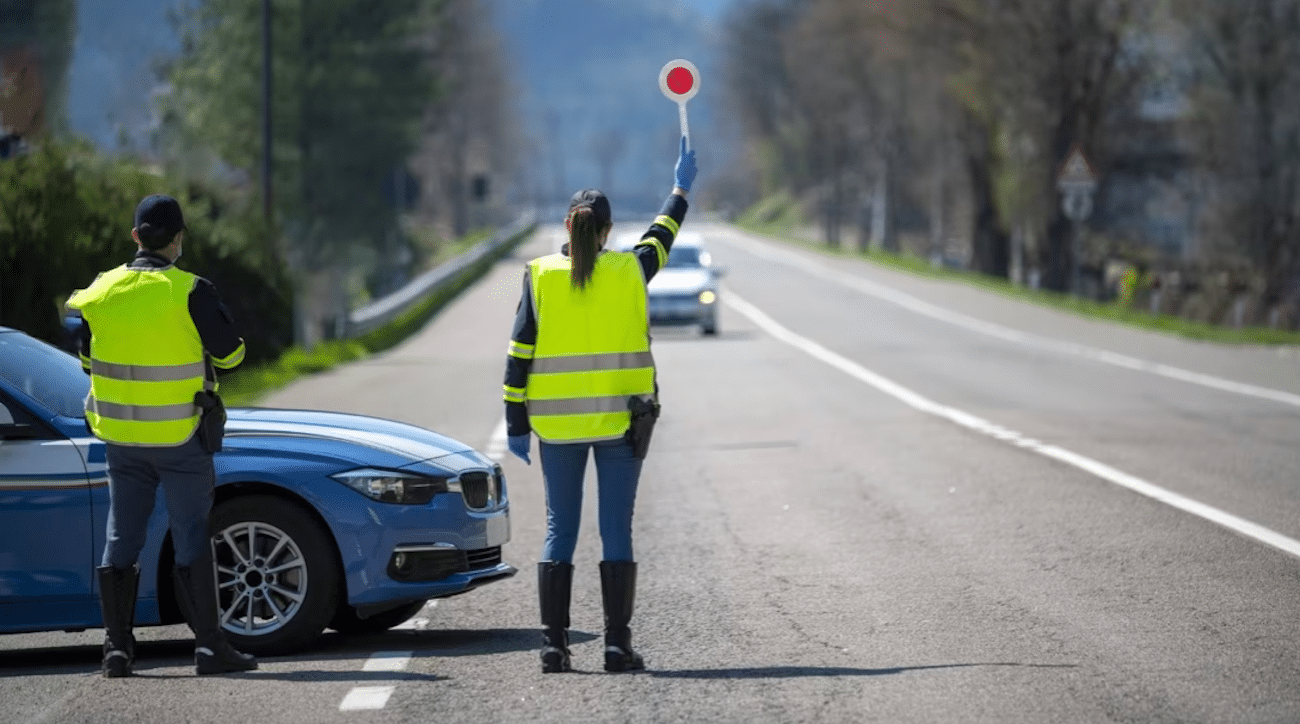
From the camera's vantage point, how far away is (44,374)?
9.33 metres

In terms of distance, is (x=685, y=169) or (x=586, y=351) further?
(x=685, y=169)

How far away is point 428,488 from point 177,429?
112 centimetres

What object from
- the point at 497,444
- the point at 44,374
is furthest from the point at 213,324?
the point at 497,444

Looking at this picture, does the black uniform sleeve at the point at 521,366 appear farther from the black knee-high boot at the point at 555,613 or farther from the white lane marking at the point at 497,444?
the white lane marking at the point at 497,444

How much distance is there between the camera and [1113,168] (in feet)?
209

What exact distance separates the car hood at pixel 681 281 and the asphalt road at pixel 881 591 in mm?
14631

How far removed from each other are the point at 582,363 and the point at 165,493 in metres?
1.64

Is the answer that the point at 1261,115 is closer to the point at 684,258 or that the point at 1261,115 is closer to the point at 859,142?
the point at 684,258

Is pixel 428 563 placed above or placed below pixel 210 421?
below

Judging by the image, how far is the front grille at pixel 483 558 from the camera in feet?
29.8

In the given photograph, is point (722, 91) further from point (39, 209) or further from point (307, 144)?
point (39, 209)

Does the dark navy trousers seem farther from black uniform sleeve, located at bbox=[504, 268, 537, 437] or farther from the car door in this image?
black uniform sleeve, located at bbox=[504, 268, 537, 437]

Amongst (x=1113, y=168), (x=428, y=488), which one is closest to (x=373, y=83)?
(x=1113, y=168)

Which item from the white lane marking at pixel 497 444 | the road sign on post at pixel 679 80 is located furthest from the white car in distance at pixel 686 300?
the road sign on post at pixel 679 80
